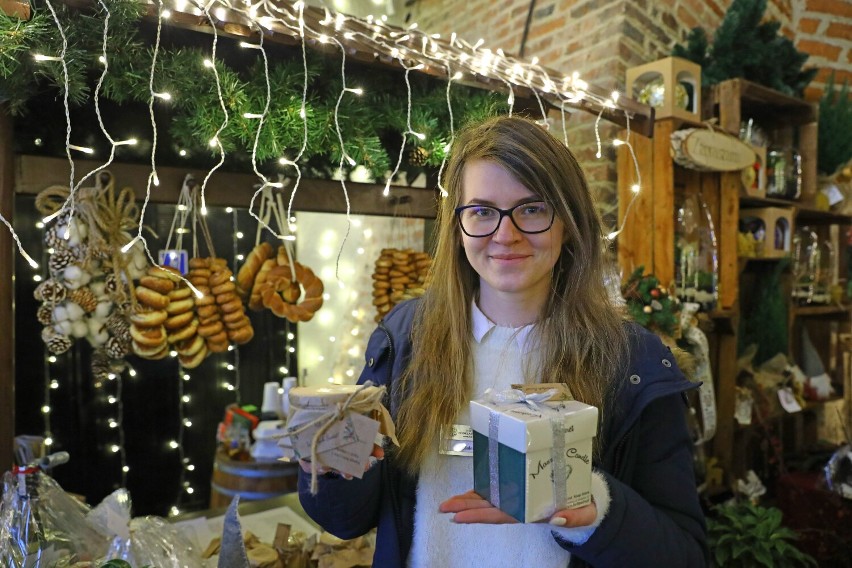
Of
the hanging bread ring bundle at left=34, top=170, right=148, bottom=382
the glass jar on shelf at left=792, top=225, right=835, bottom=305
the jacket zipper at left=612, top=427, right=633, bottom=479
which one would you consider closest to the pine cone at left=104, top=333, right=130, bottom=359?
the hanging bread ring bundle at left=34, top=170, right=148, bottom=382

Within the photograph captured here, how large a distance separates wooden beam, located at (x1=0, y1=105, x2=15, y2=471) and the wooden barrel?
0.95 metres

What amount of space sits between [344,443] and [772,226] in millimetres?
2654

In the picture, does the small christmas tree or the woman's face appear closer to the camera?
the woman's face

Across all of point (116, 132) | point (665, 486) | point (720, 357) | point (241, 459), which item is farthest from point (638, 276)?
point (116, 132)

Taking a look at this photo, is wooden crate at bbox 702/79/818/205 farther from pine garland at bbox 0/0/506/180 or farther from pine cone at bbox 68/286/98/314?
pine cone at bbox 68/286/98/314

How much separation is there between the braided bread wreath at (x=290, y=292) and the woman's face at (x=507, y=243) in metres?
1.05

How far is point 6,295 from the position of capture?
133cm

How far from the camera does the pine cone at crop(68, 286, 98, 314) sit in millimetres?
1566

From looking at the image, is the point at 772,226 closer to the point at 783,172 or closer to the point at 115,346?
the point at 783,172

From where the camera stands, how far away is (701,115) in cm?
270

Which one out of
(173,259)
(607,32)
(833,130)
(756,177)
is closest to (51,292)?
(173,259)

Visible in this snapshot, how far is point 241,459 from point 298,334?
4.18 feet

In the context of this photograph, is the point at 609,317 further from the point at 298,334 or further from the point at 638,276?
the point at 298,334

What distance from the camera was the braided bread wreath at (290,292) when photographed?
1912 mm
